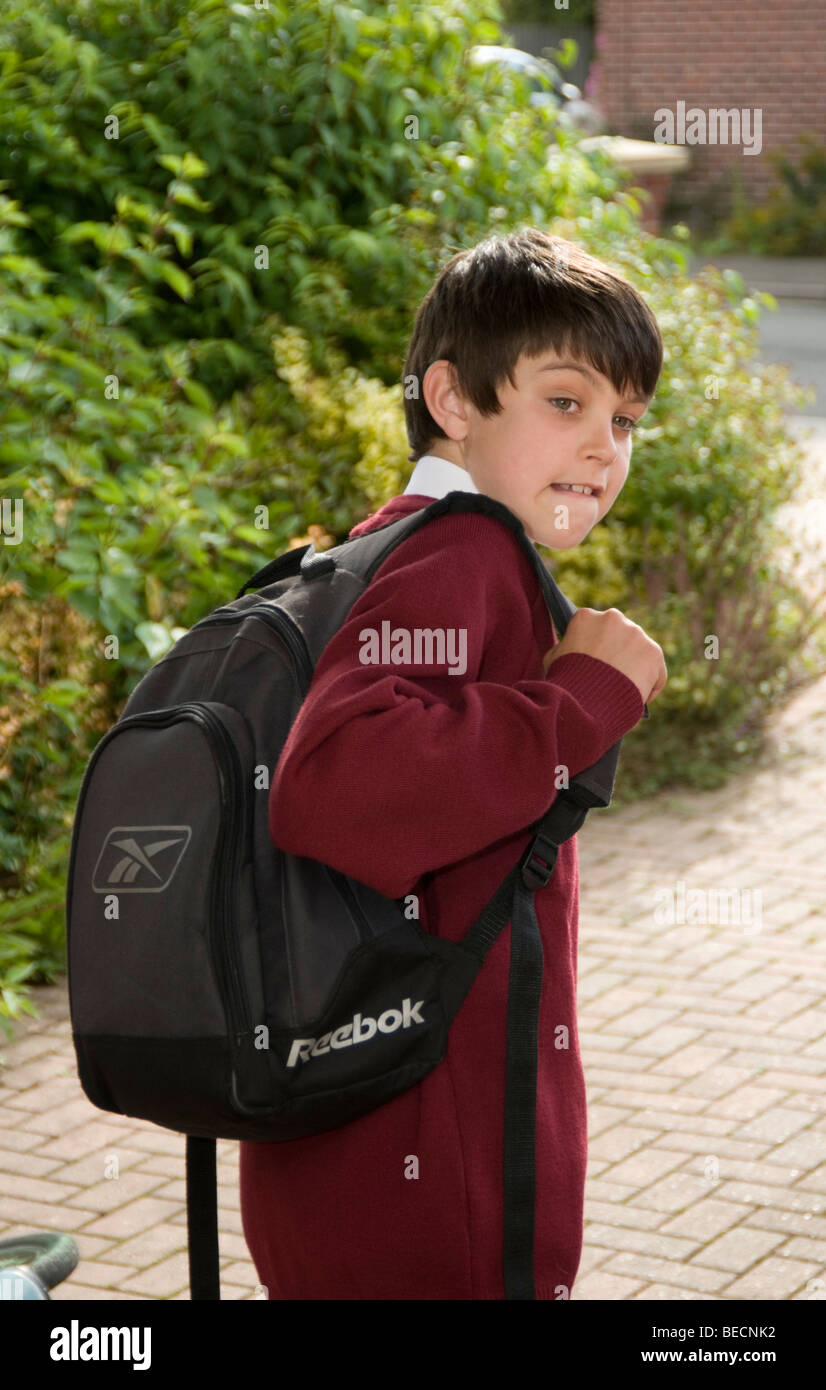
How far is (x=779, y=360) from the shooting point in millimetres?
15656

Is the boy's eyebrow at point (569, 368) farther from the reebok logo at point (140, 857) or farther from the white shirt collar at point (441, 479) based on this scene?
the reebok logo at point (140, 857)

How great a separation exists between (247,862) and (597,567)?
533 centimetres

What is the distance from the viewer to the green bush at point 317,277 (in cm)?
592

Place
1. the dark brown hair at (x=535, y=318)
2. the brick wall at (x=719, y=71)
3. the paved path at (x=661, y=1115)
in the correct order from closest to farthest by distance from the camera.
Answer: the dark brown hair at (x=535, y=318) → the paved path at (x=661, y=1115) → the brick wall at (x=719, y=71)

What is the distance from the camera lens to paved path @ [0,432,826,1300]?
368cm

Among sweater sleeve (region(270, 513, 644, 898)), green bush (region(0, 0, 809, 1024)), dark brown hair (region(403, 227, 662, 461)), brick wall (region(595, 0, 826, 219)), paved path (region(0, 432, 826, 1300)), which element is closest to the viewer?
sweater sleeve (region(270, 513, 644, 898))

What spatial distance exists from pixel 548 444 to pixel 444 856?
488 mm

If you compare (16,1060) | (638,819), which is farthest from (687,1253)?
(638,819)

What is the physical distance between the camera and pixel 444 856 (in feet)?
5.65

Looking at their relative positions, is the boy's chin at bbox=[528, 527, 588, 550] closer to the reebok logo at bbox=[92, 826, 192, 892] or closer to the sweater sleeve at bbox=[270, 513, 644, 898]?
the sweater sleeve at bbox=[270, 513, 644, 898]

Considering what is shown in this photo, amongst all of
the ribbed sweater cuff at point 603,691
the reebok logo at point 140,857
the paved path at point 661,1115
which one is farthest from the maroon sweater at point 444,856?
the paved path at point 661,1115

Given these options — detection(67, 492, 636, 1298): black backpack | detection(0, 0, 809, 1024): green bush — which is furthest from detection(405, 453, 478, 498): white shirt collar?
detection(0, 0, 809, 1024): green bush

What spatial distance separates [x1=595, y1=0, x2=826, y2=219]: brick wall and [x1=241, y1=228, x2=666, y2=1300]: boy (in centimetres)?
2334

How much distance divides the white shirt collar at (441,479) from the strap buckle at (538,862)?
40 cm
